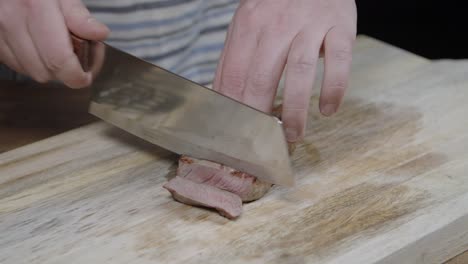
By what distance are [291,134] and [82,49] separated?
1.66ft

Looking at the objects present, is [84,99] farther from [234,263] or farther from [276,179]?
[234,263]

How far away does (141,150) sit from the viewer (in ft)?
5.90

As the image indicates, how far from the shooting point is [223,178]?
5.33 ft

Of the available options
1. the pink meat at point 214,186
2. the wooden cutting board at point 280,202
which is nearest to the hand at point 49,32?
the wooden cutting board at point 280,202

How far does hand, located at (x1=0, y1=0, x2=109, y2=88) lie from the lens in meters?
1.60

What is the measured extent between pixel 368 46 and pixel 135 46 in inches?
29.3

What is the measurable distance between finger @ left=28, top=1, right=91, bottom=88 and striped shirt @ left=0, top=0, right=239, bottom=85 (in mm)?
483

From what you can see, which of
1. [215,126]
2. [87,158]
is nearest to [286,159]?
[215,126]

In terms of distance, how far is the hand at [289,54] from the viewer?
1.59 meters

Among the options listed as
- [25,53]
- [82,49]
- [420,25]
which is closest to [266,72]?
[82,49]

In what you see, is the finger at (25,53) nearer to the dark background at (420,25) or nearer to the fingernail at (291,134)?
the fingernail at (291,134)

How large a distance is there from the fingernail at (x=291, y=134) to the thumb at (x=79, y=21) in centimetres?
46

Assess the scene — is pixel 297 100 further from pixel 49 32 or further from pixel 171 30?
pixel 171 30

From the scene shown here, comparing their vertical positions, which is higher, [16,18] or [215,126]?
[16,18]
